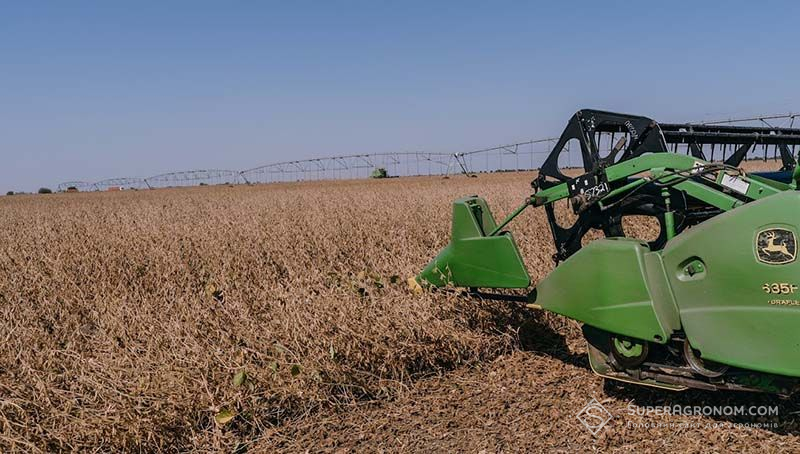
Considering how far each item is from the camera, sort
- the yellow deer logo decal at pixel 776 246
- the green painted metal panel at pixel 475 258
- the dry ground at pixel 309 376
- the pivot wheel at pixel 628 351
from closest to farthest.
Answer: the yellow deer logo decal at pixel 776 246, the dry ground at pixel 309 376, the pivot wheel at pixel 628 351, the green painted metal panel at pixel 475 258

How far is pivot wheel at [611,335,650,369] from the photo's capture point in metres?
3.17

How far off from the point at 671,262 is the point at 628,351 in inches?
23.8

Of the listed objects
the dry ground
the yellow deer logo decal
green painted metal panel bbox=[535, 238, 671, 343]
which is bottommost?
the dry ground

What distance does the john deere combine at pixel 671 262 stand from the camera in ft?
8.54

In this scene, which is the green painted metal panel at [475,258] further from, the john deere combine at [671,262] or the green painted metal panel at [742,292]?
the green painted metal panel at [742,292]

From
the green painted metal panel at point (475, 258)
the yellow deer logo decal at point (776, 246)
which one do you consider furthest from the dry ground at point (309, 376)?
the yellow deer logo decal at point (776, 246)

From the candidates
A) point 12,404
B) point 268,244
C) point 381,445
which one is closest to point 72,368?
point 12,404

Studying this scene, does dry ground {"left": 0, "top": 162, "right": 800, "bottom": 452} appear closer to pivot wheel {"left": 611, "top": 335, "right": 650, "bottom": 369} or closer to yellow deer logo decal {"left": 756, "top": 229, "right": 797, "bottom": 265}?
pivot wheel {"left": 611, "top": 335, "right": 650, "bottom": 369}

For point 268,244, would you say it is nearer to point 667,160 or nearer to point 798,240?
point 667,160

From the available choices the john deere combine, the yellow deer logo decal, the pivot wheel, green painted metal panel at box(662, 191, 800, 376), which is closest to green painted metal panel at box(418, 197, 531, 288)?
the john deere combine

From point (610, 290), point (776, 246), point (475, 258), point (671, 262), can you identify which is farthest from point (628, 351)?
point (475, 258)

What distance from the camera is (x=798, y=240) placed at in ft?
8.25

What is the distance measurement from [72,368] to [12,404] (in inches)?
26.0

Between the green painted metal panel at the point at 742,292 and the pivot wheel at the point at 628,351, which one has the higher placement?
the green painted metal panel at the point at 742,292
